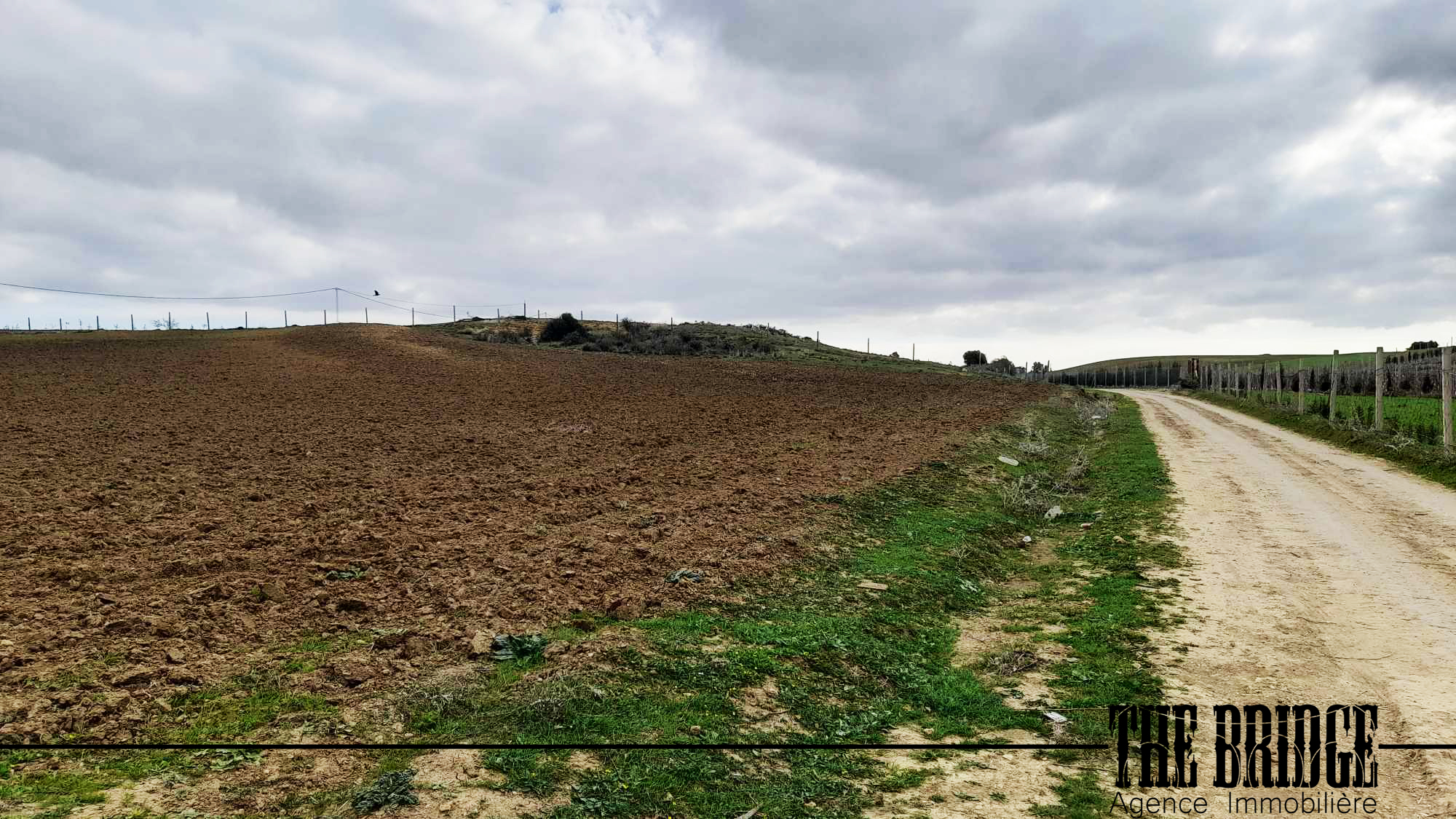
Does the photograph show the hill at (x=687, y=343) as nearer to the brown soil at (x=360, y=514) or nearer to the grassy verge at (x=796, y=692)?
the brown soil at (x=360, y=514)

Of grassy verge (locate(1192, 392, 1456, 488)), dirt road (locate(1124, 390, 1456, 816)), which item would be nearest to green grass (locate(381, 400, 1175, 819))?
dirt road (locate(1124, 390, 1456, 816))

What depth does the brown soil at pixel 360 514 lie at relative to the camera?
6.26 m

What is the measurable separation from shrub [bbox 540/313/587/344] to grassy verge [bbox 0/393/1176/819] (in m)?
56.2

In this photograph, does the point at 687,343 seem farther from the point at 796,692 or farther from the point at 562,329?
the point at 796,692

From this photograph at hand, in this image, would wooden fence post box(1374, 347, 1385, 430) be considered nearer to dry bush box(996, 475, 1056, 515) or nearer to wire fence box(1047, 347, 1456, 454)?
wire fence box(1047, 347, 1456, 454)

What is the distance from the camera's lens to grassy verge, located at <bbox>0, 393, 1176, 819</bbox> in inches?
178

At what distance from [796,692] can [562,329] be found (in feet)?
202

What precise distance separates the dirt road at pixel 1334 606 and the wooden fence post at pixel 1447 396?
114 inches

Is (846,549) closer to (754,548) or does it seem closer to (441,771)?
(754,548)

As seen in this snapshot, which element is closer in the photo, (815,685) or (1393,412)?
(815,685)

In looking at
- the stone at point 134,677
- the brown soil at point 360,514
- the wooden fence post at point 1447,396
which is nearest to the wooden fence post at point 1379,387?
the wooden fence post at point 1447,396

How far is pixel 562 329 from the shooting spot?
213ft

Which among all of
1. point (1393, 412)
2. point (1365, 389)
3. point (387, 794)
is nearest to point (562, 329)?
point (1393, 412)

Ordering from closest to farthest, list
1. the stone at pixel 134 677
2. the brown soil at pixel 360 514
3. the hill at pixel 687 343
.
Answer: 1. the stone at pixel 134 677
2. the brown soil at pixel 360 514
3. the hill at pixel 687 343
